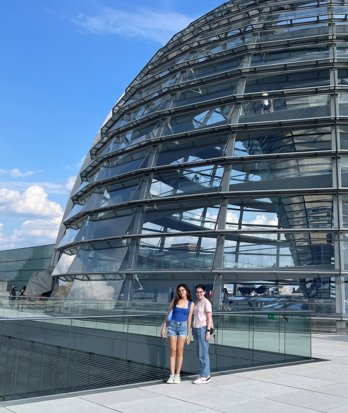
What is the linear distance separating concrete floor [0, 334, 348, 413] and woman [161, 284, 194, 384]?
293 mm

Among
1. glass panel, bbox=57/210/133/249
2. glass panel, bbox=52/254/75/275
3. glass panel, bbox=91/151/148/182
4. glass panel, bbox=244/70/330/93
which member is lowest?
glass panel, bbox=52/254/75/275

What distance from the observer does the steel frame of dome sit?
18.0 m

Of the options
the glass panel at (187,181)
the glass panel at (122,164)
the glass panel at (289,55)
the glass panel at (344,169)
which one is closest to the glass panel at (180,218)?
the glass panel at (187,181)

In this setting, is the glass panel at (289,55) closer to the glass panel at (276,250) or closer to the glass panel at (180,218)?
the glass panel at (180,218)

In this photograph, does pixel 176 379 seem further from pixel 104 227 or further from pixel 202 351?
pixel 104 227

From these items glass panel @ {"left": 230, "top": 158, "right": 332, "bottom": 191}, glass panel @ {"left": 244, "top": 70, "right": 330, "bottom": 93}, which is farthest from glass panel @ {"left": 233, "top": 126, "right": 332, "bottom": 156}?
glass panel @ {"left": 244, "top": 70, "right": 330, "bottom": 93}

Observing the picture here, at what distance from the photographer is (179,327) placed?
8305 millimetres

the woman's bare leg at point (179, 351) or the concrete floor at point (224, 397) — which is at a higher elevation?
the woman's bare leg at point (179, 351)

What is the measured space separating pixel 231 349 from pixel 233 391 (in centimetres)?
269

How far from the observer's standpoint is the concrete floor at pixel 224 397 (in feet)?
21.0

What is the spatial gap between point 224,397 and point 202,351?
1.28m

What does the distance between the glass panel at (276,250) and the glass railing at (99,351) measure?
23.4 feet

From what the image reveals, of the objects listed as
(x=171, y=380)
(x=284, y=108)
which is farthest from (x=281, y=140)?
(x=171, y=380)

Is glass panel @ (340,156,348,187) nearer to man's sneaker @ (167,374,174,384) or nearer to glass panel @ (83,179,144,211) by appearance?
glass panel @ (83,179,144,211)
